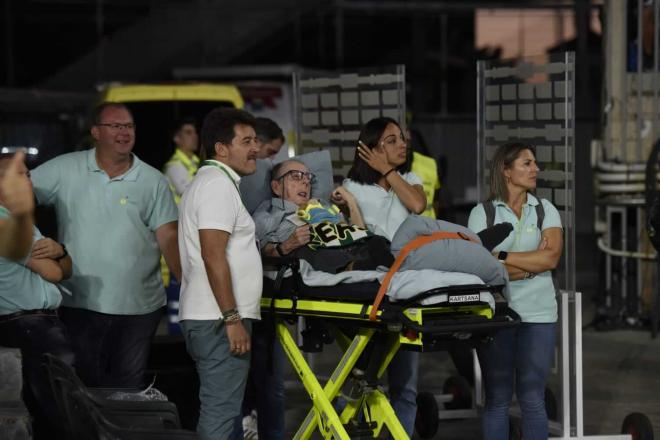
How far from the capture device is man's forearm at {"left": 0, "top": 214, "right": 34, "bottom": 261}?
4.45 metres

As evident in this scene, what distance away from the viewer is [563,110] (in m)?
7.71

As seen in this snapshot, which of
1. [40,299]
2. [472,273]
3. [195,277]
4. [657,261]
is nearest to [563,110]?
[472,273]

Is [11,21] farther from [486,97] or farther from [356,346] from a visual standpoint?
[356,346]

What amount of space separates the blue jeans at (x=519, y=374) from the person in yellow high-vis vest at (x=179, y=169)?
15.1ft

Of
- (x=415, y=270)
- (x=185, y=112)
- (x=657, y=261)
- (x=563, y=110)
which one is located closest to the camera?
(x=415, y=270)

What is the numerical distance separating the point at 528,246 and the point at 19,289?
8.13ft

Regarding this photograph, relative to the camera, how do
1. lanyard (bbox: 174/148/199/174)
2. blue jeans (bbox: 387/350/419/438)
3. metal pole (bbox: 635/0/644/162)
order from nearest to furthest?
blue jeans (bbox: 387/350/419/438) < lanyard (bbox: 174/148/199/174) < metal pole (bbox: 635/0/644/162)

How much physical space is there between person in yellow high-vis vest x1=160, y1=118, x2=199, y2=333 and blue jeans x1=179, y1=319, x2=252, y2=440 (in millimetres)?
4805

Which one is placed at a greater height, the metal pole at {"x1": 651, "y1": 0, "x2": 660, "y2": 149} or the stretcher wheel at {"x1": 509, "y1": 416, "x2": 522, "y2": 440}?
the metal pole at {"x1": 651, "y1": 0, "x2": 660, "y2": 149}

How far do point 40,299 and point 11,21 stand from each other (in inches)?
605

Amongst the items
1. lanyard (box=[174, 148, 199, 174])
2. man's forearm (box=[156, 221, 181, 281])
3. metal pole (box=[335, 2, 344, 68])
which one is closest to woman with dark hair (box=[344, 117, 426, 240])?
man's forearm (box=[156, 221, 181, 281])

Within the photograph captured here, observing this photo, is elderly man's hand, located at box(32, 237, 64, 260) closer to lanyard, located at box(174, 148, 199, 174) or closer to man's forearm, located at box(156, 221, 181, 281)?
man's forearm, located at box(156, 221, 181, 281)

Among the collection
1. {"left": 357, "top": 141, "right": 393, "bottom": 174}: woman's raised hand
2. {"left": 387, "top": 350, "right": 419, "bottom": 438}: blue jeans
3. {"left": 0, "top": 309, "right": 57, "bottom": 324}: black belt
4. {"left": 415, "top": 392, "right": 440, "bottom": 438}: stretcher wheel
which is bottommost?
{"left": 415, "top": 392, "right": 440, "bottom": 438}: stretcher wheel

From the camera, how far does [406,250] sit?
6.09 m
